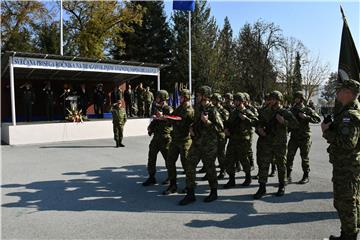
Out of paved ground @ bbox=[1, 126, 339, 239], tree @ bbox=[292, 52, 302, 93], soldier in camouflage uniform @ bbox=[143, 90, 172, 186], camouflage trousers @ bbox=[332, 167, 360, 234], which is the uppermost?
tree @ bbox=[292, 52, 302, 93]

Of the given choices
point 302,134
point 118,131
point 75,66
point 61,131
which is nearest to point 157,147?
point 302,134

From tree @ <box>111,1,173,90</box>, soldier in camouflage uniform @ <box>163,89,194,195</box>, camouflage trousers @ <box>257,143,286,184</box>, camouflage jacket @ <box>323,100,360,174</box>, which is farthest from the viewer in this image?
tree @ <box>111,1,173,90</box>

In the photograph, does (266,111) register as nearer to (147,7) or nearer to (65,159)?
(65,159)

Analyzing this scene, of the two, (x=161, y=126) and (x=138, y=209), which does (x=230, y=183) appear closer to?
(x=161, y=126)

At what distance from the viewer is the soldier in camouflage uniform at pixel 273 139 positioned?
21.9 feet

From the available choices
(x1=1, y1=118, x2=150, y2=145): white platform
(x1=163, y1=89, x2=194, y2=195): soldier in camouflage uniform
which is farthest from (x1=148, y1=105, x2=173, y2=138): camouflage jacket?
(x1=1, y1=118, x2=150, y2=145): white platform

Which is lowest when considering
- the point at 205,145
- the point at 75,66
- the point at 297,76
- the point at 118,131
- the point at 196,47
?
the point at 118,131

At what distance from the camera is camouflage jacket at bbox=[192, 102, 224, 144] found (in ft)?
21.0

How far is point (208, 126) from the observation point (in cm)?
636

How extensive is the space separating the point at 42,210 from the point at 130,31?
1264 inches

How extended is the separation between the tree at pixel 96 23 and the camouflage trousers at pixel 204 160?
30.3m

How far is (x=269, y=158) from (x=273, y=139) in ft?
1.21

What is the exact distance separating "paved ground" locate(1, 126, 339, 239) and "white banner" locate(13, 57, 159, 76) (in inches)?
280

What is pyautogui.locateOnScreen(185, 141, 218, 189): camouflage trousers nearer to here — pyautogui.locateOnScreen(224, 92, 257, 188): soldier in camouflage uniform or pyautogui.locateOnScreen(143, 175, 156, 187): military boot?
pyautogui.locateOnScreen(224, 92, 257, 188): soldier in camouflage uniform
